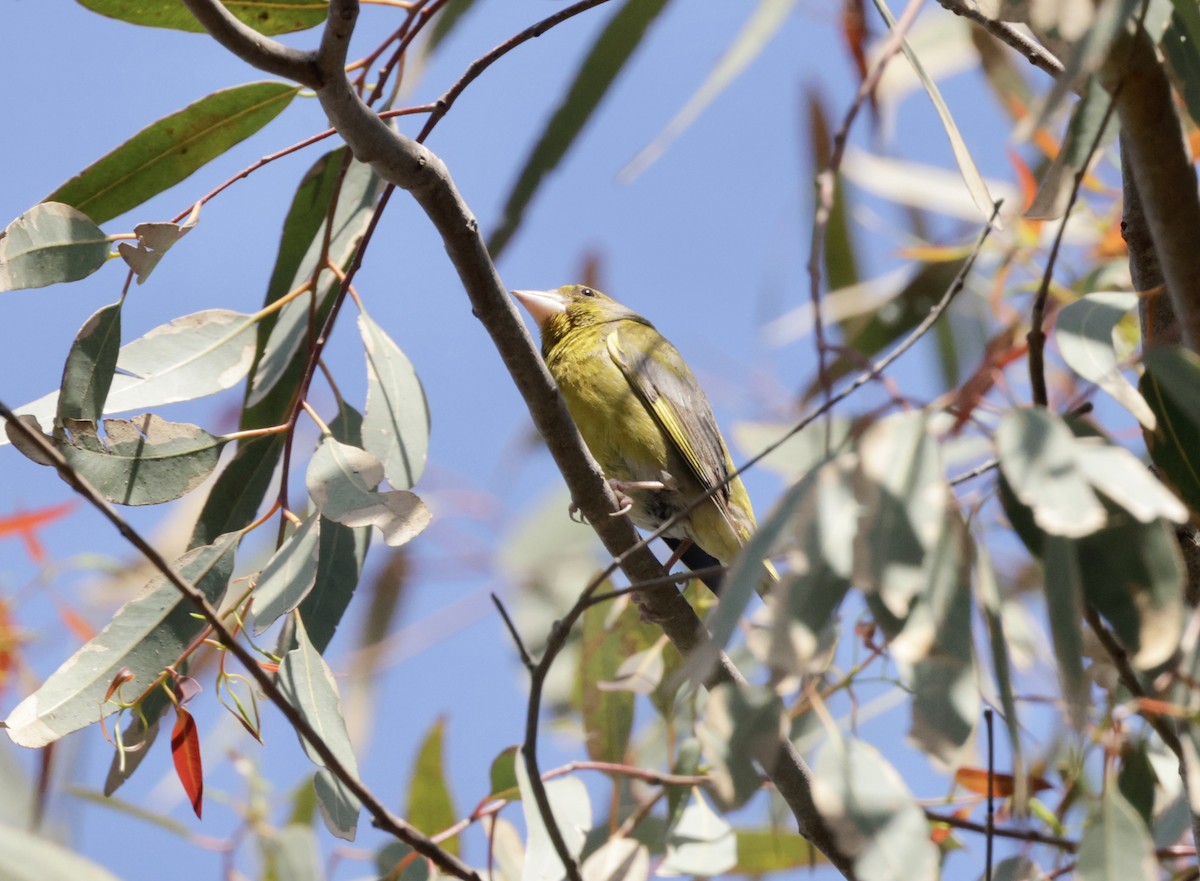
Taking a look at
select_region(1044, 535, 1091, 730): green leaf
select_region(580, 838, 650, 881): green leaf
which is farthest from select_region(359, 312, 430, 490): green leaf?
select_region(1044, 535, 1091, 730): green leaf

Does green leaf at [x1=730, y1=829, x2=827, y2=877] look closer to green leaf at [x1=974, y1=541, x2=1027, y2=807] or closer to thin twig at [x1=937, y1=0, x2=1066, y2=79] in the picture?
green leaf at [x1=974, y1=541, x2=1027, y2=807]

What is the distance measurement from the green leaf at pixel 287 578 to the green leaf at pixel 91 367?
0.38 metres

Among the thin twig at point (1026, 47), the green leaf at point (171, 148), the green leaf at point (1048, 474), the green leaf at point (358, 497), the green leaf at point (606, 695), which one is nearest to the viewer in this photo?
the green leaf at point (1048, 474)

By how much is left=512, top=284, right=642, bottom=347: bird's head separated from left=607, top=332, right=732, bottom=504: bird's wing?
0.39 metres

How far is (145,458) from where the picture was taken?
2184mm

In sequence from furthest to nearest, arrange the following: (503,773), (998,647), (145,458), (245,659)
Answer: (503,773) < (145,458) < (245,659) < (998,647)

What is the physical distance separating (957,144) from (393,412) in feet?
3.86

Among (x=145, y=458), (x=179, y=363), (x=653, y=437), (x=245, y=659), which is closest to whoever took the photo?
(x=245, y=659)

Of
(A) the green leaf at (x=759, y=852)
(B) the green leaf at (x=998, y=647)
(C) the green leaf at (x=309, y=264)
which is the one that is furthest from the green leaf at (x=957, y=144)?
(A) the green leaf at (x=759, y=852)

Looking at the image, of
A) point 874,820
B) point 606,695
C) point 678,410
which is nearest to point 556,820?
point 606,695

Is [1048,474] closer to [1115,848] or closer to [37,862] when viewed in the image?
[1115,848]

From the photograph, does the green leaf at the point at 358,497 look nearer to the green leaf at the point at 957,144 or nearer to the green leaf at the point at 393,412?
the green leaf at the point at 393,412

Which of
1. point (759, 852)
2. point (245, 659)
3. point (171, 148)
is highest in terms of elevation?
point (171, 148)

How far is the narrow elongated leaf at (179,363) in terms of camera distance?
227 centimetres
